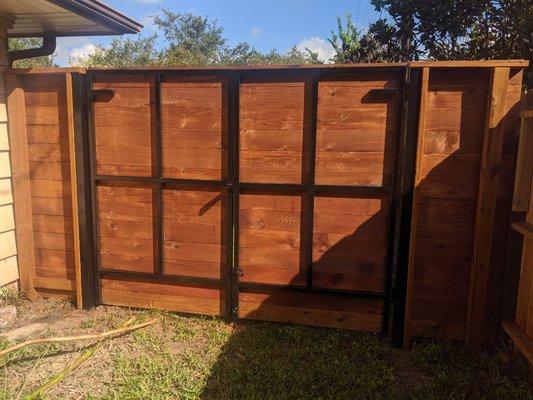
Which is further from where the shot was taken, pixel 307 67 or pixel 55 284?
pixel 55 284

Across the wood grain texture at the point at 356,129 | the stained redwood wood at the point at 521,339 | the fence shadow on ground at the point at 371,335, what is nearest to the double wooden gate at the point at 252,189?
the wood grain texture at the point at 356,129

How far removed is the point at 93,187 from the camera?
4.16m

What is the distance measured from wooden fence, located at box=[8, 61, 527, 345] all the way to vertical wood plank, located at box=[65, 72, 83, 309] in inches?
0.7

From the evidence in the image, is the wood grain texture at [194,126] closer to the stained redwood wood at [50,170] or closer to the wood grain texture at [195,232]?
the wood grain texture at [195,232]

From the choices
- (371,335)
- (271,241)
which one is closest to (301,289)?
(271,241)

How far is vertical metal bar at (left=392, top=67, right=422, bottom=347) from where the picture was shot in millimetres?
3426

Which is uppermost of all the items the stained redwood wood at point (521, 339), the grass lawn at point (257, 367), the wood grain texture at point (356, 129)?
the wood grain texture at point (356, 129)

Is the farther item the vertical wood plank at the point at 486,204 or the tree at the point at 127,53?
the tree at the point at 127,53

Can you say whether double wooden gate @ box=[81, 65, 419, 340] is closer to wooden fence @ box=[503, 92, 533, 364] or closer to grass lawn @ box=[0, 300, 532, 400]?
grass lawn @ box=[0, 300, 532, 400]

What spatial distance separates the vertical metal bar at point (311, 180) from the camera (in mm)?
3617

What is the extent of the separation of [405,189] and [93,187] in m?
2.95

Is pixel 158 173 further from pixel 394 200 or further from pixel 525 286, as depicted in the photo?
pixel 525 286

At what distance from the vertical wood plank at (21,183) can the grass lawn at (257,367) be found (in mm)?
859

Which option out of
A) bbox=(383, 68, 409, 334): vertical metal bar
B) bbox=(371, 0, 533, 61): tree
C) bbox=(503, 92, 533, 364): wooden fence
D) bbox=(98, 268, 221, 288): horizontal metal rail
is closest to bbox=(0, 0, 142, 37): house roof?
bbox=(98, 268, 221, 288): horizontal metal rail
